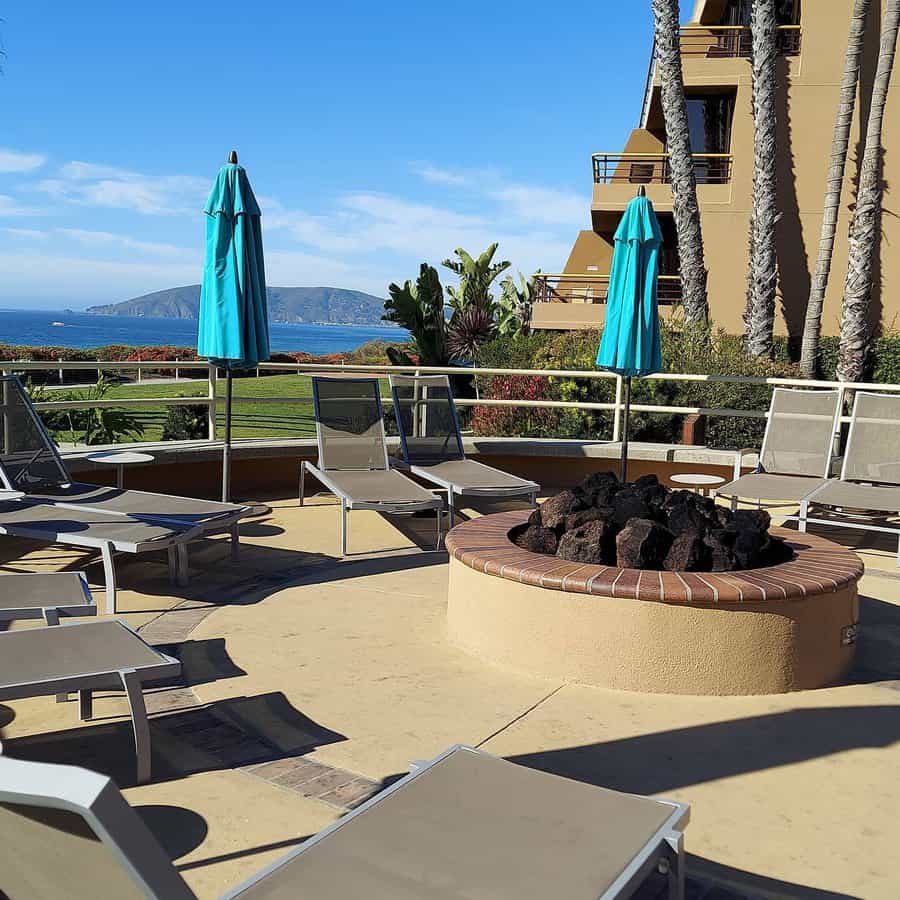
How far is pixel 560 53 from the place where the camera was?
20.8 metres

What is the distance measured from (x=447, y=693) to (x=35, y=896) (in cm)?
288

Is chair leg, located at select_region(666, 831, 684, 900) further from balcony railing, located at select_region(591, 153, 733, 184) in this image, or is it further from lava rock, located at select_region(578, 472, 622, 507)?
balcony railing, located at select_region(591, 153, 733, 184)

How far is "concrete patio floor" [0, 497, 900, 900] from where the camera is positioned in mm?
2971

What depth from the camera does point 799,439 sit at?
8.26m

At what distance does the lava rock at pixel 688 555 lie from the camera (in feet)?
15.4

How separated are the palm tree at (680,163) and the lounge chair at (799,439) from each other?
9791 mm

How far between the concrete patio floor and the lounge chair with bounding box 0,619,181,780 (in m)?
0.28

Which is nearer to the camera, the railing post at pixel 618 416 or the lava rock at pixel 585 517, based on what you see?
the lava rock at pixel 585 517

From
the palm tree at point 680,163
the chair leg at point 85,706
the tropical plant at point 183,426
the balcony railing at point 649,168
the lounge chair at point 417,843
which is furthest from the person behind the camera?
the balcony railing at point 649,168

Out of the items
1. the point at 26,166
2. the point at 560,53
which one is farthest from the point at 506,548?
the point at 26,166

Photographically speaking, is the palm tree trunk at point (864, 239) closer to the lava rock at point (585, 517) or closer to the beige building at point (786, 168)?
the beige building at point (786, 168)

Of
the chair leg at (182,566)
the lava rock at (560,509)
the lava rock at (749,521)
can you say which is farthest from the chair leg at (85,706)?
the lava rock at (749,521)

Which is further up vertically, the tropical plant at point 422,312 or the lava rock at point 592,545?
the tropical plant at point 422,312

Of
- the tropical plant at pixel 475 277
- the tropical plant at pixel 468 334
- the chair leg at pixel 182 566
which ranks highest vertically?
the tropical plant at pixel 475 277
